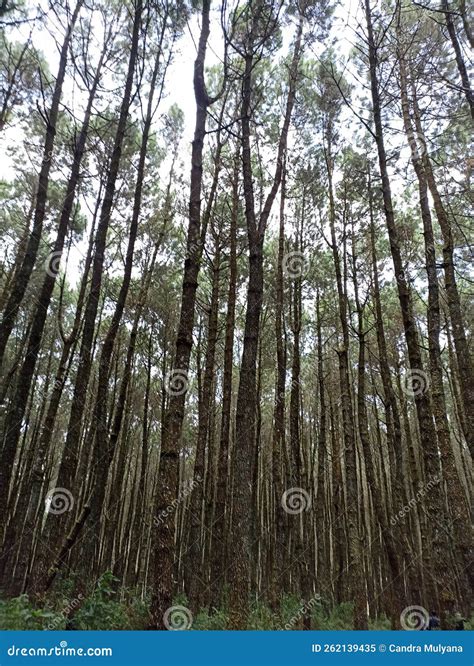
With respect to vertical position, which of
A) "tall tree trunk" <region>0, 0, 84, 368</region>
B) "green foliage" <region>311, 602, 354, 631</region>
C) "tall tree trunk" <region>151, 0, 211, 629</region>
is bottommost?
"green foliage" <region>311, 602, 354, 631</region>

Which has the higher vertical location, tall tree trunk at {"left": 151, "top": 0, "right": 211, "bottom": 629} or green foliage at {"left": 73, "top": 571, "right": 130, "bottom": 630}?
tall tree trunk at {"left": 151, "top": 0, "right": 211, "bottom": 629}

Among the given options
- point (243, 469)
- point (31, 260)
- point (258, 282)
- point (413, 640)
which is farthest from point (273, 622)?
point (31, 260)

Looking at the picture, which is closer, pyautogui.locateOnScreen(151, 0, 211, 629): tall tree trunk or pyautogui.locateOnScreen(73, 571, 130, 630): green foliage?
pyautogui.locateOnScreen(151, 0, 211, 629): tall tree trunk

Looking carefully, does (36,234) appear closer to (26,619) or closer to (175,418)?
(175,418)

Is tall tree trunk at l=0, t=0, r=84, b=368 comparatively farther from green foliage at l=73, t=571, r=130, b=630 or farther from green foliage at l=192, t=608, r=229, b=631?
green foliage at l=192, t=608, r=229, b=631

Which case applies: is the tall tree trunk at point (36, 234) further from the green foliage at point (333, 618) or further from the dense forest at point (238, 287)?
the green foliage at point (333, 618)

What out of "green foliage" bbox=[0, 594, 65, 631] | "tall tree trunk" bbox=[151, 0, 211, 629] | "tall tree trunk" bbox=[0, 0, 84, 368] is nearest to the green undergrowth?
"green foliage" bbox=[0, 594, 65, 631]

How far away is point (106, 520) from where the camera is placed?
55.0 feet

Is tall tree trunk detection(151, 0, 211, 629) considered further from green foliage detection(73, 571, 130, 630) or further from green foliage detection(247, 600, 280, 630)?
green foliage detection(247, 600, 280, 630)

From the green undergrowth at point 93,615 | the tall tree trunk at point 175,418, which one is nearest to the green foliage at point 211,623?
the green undergrowth at point 93,615

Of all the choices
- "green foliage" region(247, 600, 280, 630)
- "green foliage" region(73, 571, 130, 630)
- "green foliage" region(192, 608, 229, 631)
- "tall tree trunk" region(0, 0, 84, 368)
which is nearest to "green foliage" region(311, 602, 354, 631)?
"green foliage" region(247, 600, 280, 630)

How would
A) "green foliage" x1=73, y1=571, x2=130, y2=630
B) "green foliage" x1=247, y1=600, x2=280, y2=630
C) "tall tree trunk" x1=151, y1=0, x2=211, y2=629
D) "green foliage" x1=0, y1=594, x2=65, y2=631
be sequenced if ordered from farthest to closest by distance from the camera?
"green foliage" x1=247, y1=600, x2=280, y2=630, "green foliage" x1=73, y1=571, x2=130, y2=630, "green foliage" x1=0, y1=594, x2=65, y2=631, "tall tree trunk" x1=151, y1=0, x2=211, y2=629

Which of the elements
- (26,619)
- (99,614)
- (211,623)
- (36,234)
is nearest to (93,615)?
(99,614)

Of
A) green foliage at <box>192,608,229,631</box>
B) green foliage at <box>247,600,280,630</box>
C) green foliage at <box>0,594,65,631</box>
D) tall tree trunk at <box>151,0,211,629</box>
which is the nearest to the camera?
tall tree trunk at <box>151,0,211,629</box>
